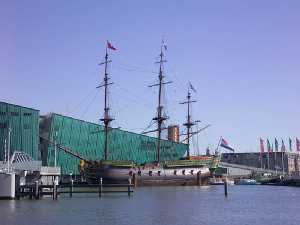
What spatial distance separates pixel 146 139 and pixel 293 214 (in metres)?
106

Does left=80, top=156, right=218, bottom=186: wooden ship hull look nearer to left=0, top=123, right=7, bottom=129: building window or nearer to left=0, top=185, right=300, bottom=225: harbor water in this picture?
left=0, top=123, right=7, bottom=129: building window

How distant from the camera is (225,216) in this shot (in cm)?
5281

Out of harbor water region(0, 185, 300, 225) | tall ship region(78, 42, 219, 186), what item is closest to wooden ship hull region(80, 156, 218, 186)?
tall ship region(78, 42, 219, 186)

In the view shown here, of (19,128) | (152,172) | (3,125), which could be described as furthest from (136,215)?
(19,128)

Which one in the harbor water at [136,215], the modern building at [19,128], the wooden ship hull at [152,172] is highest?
the modern building at [19,128]

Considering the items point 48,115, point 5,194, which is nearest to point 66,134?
point 48,115

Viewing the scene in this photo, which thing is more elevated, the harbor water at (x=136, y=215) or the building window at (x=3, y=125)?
the building window at (x=3, y=125)

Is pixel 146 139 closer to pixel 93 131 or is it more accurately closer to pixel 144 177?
pixel 93 131

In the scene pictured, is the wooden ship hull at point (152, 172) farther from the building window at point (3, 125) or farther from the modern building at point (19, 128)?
the building window at point (3, 125)

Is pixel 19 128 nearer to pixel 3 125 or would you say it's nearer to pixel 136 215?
pixel 3 125

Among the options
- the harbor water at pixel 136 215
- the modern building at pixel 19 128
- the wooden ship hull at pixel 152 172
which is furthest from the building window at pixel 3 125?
the harbor water at pixel 136 215

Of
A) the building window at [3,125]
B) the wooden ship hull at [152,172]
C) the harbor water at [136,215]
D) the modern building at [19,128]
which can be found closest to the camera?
the harbor water at [136,215]

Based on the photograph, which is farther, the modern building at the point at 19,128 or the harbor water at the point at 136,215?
the modern building at the point at 19,128

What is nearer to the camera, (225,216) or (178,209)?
(225,216)
